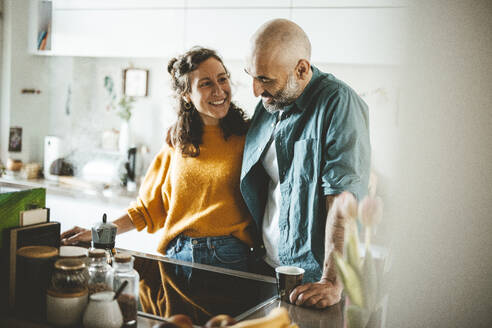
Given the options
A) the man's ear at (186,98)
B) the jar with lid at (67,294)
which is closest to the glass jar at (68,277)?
the jar with lid at (67,294)

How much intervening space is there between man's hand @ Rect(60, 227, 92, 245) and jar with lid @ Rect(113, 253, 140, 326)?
614 millimetres

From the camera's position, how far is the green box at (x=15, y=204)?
109 cm

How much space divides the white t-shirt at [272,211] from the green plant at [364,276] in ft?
2.03

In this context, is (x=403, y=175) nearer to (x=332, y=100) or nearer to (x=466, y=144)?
(x=466, y=144)

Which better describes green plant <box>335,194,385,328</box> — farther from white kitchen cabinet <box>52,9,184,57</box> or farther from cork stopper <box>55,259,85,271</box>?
white kitchen cabinet <box>52,9,184,57</box>

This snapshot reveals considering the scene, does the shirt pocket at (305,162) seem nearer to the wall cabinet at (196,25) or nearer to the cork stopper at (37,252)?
the cork stopper at (37,252)

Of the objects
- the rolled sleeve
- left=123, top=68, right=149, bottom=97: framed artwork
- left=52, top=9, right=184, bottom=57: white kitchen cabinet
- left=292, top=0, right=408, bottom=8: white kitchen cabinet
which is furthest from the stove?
left=123, top=68, right=149, bottom=97: framed artwork

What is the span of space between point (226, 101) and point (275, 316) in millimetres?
964

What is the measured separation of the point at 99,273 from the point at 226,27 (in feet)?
6.45

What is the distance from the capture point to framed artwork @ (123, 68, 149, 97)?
3441 mm

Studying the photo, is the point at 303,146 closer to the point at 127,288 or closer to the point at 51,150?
the point at 127,288

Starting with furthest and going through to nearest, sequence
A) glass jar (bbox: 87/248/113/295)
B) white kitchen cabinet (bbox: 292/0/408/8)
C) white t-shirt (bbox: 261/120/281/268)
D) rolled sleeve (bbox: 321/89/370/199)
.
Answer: white kitchen cabinet (bbox: 292/0/408/8) → white t-shirt (bbox: 261/120/281/268) → rolled sleeve (bbox: 321/89/370/199) → glass jar (bbox: 87/248/113/295)

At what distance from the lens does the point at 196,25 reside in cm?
282

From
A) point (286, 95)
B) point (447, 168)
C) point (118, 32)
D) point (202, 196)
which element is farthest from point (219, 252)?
point (118, 32)
